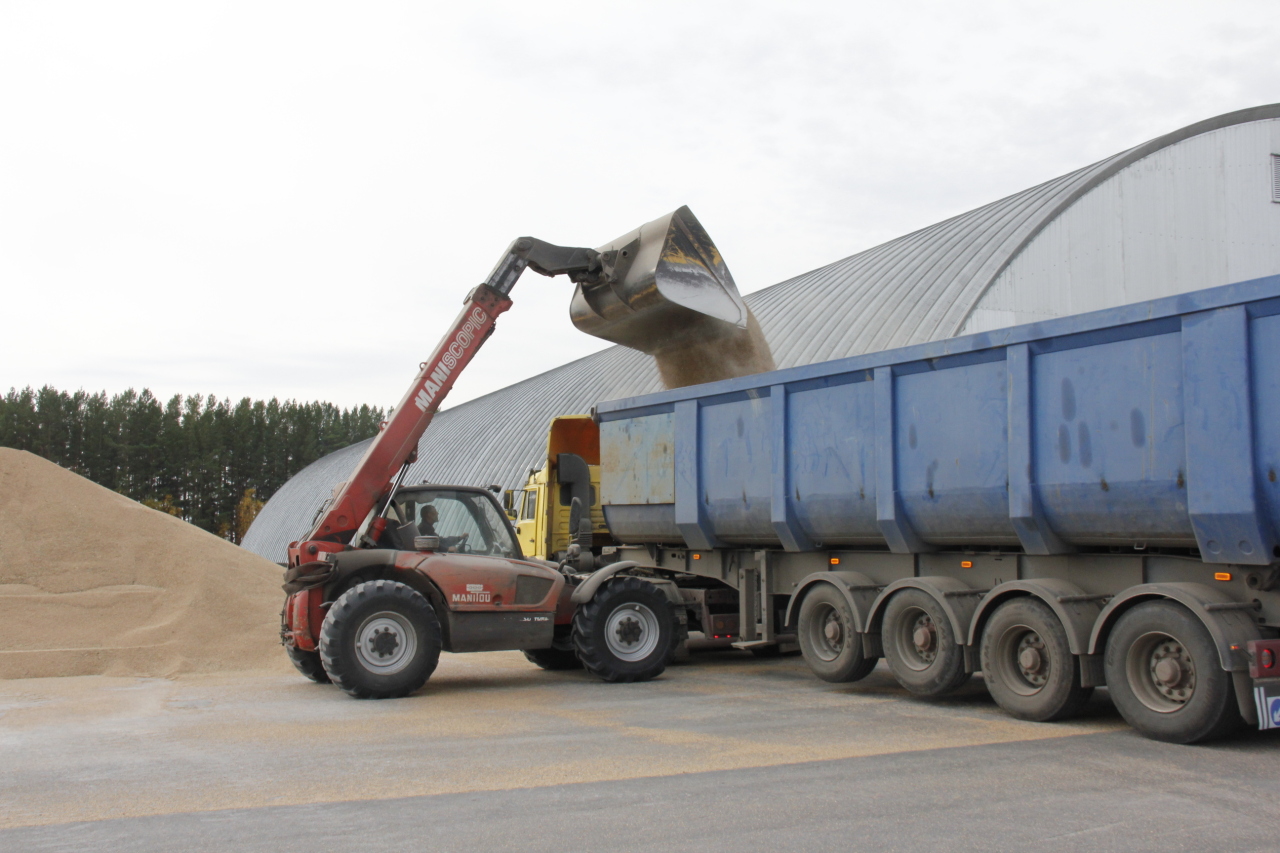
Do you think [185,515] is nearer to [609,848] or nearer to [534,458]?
[534,458]

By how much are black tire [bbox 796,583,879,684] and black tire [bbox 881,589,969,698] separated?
A: 1.45ft

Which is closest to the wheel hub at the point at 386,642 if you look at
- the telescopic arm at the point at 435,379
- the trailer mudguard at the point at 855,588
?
the telescopic arm at the point at 435,379

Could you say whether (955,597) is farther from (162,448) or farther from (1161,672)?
(162,448)

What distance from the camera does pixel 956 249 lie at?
23.3 m

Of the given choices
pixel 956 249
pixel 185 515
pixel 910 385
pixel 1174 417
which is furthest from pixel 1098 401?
pixel 185 515

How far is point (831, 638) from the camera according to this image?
34.5ft

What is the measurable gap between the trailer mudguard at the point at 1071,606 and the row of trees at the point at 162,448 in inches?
3056

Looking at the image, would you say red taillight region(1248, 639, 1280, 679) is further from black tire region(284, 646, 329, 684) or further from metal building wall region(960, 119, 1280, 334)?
metal building wall region(960, 119, 1280, 334)

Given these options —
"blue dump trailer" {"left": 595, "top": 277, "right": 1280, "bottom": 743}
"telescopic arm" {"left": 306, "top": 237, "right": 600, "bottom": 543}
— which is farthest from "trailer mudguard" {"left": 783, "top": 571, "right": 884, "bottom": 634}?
"telescopic arm" {"left": 306, "top": 237, "right": 600, "bottom": 543}

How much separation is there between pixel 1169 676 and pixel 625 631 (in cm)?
560

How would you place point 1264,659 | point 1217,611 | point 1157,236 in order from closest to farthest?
1. point 1264,659
2. point 1217,611
3. point 1157,236

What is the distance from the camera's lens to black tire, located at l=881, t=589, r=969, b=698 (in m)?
9.13

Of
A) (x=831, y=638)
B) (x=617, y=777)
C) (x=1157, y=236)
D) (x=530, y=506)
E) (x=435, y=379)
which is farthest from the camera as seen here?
(x=1157, y=236)

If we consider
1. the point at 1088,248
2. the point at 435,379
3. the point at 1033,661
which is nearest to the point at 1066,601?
the point at 1033,661
